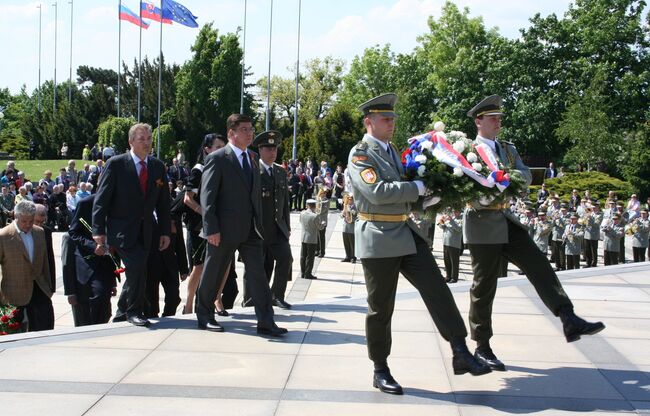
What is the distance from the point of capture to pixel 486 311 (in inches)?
232

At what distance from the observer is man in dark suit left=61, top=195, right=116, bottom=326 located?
7.71m

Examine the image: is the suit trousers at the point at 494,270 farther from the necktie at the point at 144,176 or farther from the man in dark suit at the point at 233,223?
the necktie at the point at 144,176

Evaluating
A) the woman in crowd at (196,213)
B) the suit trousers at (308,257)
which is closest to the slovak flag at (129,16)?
the suit trousers at (308,257)

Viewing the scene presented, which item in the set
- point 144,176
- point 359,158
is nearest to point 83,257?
point 144,176

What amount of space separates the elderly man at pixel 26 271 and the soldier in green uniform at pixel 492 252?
168 inches

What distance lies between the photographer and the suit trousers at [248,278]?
6867mm

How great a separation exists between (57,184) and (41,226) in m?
18.6

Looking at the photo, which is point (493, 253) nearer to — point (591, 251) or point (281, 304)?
point (281, 304)

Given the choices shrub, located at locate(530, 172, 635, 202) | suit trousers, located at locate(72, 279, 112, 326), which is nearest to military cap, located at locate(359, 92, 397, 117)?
suit trousers, located at locate(72, 279, 112, 326)

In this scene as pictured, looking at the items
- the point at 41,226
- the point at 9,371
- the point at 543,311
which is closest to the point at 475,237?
the point at 543,311

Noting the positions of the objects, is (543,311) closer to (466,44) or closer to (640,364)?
(640,364)

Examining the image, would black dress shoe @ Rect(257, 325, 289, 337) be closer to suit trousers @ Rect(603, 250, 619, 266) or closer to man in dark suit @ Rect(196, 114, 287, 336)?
man in dark suit @ Rect(196, 114, 287, 336)

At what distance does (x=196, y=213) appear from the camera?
8625 mm

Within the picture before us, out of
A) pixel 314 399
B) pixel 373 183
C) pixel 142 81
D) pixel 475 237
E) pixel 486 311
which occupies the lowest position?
pixel 314 399
